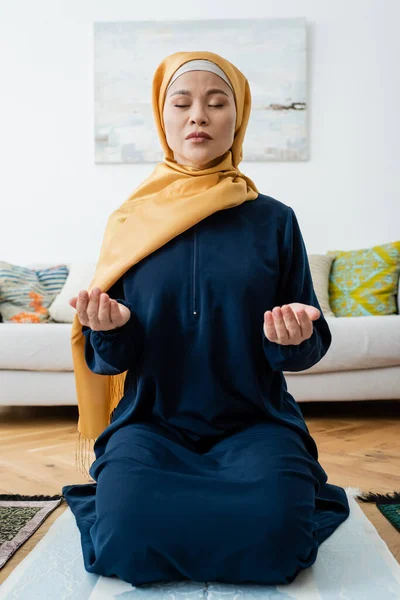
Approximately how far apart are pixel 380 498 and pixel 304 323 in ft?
2.30

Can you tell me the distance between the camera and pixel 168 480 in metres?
1.03

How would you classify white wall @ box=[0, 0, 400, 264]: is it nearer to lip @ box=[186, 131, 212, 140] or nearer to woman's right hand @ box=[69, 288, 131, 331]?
lip @ box=[186, 131, 212, 140]

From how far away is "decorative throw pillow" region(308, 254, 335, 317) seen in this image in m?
3.00

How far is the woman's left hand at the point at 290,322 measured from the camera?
1.03 metres

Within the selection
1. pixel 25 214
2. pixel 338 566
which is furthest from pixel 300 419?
pixel 25 214

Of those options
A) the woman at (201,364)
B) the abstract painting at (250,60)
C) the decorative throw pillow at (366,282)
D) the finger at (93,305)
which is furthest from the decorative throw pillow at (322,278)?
the finger at (93,305)

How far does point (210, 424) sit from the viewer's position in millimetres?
1188

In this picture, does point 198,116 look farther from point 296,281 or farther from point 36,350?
point 36,350

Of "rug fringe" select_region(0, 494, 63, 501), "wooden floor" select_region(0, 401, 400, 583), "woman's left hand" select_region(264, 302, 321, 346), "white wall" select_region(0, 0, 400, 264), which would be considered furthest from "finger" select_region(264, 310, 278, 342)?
"white wall" select_region(0, 0, 400, 264)

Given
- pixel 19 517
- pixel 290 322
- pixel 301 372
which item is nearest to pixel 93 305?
pixel 290 322

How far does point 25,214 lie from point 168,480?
2812mm

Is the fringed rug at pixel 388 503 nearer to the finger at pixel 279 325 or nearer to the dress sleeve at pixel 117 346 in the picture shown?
the finger at pixel 279 325

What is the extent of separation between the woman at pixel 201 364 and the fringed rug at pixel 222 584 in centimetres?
2

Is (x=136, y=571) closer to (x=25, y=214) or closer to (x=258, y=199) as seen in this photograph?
(x=258, y=199)
